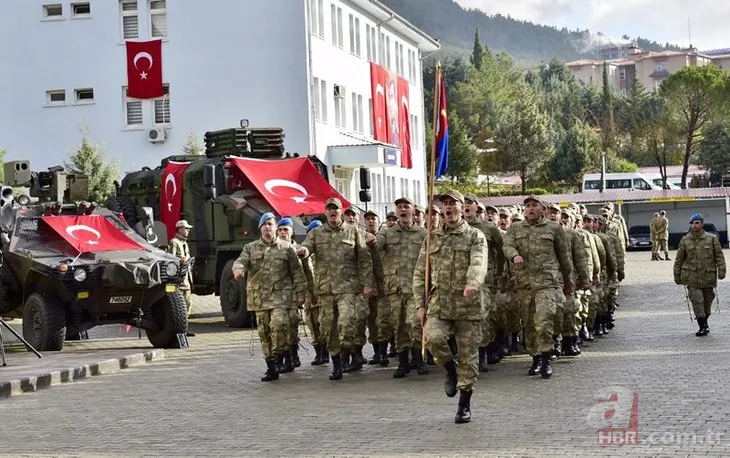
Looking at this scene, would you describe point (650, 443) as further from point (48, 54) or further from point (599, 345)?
point (48, 54)

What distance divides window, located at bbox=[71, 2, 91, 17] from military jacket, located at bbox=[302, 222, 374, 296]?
3176cm

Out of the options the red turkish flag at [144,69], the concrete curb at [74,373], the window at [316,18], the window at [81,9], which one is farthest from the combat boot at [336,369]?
the window at [81,9]

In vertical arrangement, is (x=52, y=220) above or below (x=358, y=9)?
below

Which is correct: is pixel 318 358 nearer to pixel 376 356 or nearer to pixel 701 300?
pixel 376 356

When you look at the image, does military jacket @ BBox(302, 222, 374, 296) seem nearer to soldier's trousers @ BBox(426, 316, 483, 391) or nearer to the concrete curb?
the concrete curb

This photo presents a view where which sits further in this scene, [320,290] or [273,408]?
[320,290]

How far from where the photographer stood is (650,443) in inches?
382

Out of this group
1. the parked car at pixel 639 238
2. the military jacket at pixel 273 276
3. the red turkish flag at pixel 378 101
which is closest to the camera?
the military jacket at pixel 273 276

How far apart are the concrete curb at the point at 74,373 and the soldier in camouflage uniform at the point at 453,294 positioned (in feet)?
16.5

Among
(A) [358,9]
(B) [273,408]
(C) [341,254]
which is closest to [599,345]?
(C) [341,254]

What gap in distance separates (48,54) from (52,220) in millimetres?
27473

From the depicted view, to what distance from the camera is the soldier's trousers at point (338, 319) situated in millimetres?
15586

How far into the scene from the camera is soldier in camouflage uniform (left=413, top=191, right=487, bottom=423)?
38.1ft

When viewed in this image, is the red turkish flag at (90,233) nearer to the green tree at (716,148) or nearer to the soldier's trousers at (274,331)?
the soldier's trousers at (274,331)
